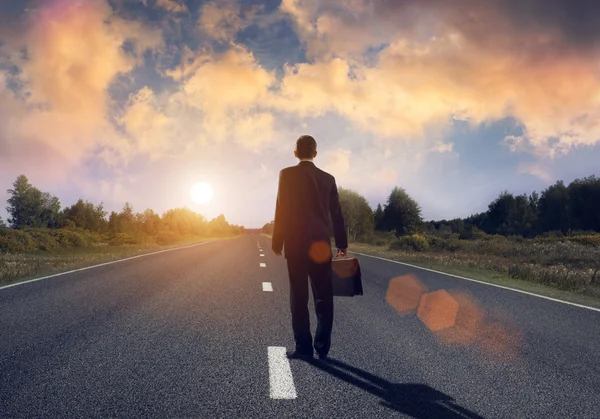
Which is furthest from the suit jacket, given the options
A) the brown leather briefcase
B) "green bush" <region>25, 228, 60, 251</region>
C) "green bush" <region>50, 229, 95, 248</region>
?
"green bush" <region>50, 229, 95, 248</region>

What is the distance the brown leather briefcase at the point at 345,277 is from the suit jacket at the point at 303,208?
0.21 m

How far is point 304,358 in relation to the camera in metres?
4.66

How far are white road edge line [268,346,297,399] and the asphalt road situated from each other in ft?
0.07

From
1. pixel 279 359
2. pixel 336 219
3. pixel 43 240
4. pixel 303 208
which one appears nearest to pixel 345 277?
pixel 336 219

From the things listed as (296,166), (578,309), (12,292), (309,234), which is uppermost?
(296,166)

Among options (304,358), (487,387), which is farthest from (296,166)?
(487,387)

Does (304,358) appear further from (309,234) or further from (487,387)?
(487,387)

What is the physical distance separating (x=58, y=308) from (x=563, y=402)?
22.5ft

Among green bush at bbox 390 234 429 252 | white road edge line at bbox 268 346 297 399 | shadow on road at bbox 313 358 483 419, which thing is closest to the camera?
shadow on road at bbox 313 358 483 419

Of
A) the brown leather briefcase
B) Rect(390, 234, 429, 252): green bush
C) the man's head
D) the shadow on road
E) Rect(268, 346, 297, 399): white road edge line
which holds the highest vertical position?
the man's head

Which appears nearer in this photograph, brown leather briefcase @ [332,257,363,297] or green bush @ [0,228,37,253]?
brown leather briefcase @ [332,257,363,297]

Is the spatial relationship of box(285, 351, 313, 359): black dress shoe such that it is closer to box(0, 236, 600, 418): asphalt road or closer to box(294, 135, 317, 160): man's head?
box(0, 236, 600, 418): asphalt road

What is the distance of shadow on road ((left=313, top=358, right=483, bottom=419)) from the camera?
128 inches

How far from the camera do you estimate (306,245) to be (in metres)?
4.61
